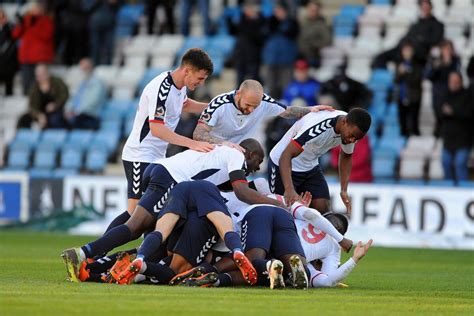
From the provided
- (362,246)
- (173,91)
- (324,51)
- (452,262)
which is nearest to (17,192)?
(324,51)

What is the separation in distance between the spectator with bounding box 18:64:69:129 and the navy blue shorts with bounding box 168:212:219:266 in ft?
45.3

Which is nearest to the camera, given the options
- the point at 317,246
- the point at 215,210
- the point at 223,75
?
the point at 215,210

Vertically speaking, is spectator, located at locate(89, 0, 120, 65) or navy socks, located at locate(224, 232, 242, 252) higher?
spectator, located at locate(89, 0, 120, 65)

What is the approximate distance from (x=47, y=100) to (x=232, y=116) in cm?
1257

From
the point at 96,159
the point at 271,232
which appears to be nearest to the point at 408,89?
the point at 96,159

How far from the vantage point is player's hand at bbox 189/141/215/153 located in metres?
12.0

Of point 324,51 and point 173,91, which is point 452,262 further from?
point 324,51

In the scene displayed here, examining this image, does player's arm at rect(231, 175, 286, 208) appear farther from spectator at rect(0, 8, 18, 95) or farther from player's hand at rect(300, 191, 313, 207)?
spectator at rect(0, 8, 18, 95)

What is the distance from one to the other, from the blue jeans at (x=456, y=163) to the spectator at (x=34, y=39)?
371 inches

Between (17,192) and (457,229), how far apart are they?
8.51 metres

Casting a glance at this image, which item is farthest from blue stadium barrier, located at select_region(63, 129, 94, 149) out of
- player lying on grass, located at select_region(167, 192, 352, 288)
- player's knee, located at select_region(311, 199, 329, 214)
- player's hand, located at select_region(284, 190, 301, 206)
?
player lying on grass, located at select_region(167, 192, 352, 288)

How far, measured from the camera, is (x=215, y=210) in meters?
11.4

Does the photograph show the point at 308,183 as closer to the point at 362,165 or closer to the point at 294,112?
the point at 294,112

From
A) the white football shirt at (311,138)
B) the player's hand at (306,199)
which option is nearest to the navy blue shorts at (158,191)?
the player's hand at (306,199)
